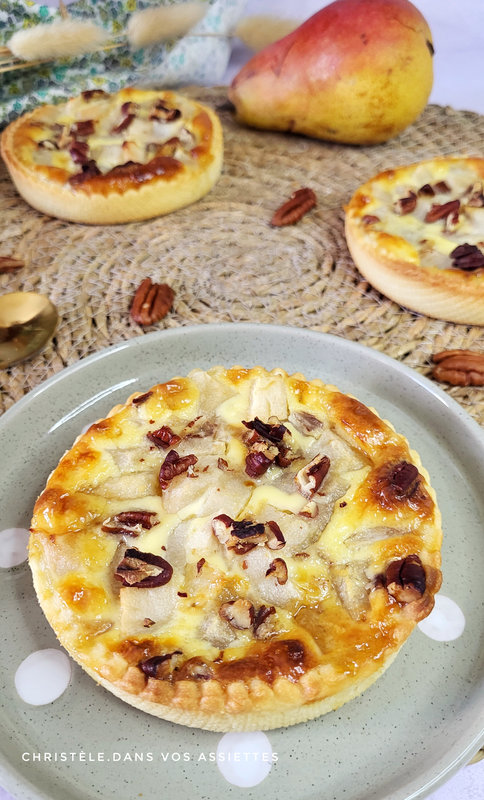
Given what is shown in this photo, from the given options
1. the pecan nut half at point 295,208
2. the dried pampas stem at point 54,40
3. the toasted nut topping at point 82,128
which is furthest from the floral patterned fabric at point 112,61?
the pecan nut half at point 295,208

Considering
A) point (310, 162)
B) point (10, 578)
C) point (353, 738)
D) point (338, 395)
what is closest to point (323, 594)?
point (353, 738)

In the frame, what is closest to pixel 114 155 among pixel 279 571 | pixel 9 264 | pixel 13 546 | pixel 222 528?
pixel 9 264

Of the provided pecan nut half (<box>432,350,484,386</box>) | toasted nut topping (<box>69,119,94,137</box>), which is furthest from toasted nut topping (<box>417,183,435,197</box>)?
toasted nut topping (<box>69,119,94,137</box>)

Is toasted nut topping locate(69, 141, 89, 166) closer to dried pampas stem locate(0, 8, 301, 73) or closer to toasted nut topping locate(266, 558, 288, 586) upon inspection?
dried pampas stem locate(0, 8, 301, 73)

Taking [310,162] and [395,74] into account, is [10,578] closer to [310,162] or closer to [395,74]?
[310,162]

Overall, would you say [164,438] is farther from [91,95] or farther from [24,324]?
[91,95]

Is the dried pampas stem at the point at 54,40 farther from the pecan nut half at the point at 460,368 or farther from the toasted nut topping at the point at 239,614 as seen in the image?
the toasted nut topping at the point at 239,614
